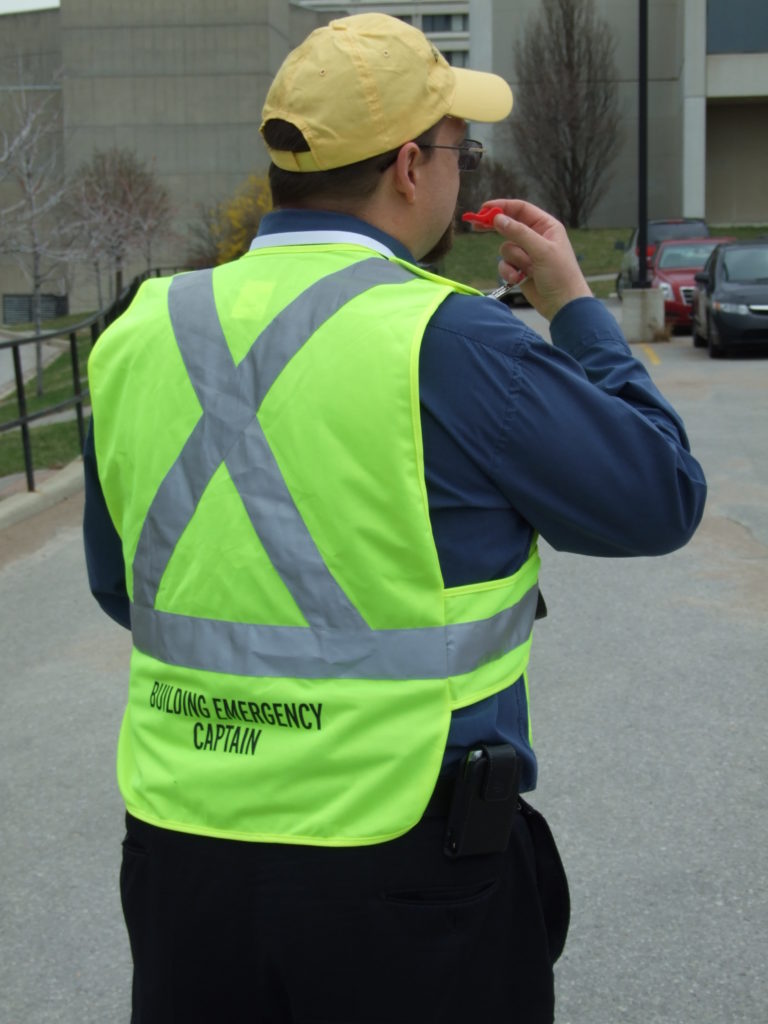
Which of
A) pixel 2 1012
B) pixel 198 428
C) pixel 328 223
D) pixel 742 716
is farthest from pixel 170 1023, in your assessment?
pixel 742 716

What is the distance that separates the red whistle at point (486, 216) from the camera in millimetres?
2105

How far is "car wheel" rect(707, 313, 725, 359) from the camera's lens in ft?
58.2

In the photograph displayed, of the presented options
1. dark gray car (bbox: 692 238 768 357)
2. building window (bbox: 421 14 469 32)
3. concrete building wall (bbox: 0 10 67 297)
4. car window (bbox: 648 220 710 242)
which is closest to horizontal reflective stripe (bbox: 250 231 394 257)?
dark gray car (bbox: 692 238 768 357)

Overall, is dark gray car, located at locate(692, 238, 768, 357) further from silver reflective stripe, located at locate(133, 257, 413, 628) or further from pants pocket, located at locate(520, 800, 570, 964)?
silver reflective stripe, located at locate(133, 257, 413, 628)

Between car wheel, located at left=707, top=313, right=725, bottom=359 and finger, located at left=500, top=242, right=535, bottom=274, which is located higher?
finger, located at left=500, top=242, right=535, bottom=274

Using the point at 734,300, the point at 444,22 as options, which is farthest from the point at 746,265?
the point at 444,22

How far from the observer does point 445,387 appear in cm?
173

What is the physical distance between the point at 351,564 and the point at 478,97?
2.45 ft

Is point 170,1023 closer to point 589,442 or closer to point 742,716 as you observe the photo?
point 589,442

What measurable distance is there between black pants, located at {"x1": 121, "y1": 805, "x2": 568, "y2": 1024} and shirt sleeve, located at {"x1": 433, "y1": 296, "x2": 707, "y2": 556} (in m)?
0.45

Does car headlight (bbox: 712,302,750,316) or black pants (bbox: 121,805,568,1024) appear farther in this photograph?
car headlight (bbox: 712,302,750,316)

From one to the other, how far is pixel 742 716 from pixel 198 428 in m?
3.82

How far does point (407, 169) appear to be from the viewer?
188 cm

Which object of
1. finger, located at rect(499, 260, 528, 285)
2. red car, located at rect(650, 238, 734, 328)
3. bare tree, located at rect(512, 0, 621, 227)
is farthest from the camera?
bare tree, located at rect(512, 0, 621, 227)
